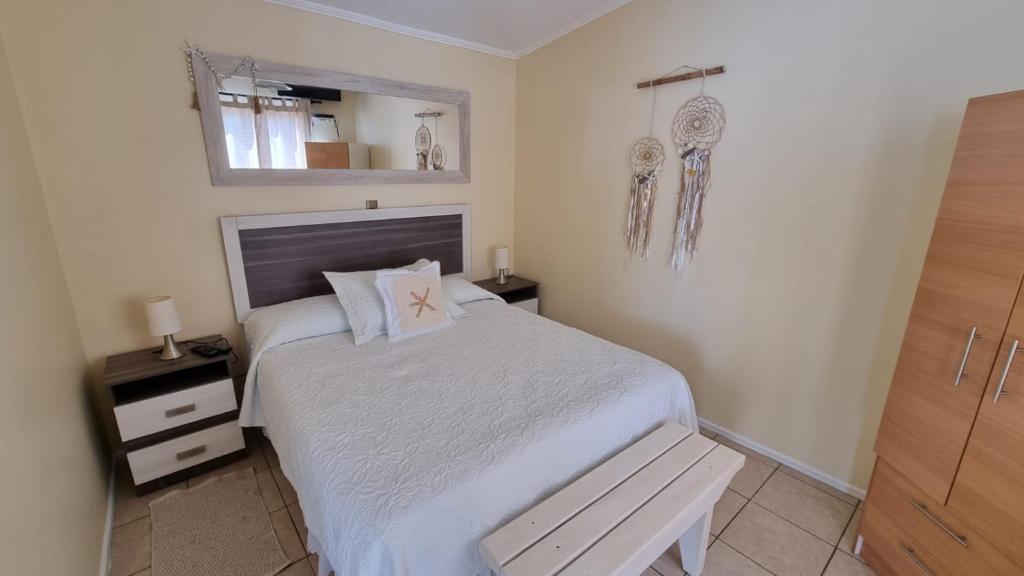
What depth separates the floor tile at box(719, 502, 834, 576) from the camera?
164 centimetres

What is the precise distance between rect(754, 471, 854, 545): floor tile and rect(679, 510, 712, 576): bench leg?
59cm

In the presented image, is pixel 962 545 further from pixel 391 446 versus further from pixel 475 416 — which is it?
pixel 391 446

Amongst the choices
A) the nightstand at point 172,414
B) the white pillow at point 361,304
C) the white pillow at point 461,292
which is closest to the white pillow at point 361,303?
the white pillow at point 361,304

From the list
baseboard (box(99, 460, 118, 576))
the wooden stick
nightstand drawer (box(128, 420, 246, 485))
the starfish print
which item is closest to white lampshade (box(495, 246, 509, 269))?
the starfish print

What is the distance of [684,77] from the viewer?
2.25 metres

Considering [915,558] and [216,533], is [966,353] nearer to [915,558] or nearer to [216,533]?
[915,558]

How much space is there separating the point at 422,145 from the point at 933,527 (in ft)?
10.5

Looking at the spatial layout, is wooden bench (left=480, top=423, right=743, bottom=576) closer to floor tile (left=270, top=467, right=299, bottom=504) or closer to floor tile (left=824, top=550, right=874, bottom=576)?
floor tile (left=824, top=550, right=874, bottom=576)

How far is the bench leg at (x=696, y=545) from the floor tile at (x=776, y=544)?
26cm

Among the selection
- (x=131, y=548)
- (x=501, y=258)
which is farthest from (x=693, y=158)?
(x=131, y=548)

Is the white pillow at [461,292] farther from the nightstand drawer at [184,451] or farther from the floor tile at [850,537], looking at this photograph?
the floor tile at [850,537]

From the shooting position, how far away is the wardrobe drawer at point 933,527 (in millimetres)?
1250

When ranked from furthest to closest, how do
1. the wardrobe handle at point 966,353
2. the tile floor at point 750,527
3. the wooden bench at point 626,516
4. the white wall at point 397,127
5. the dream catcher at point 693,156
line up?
the white wall at point 397,127
the dream catcher at point 693,156
the tile floor at point 750,527
the wardrobe handle at point 966,353
the wooden bench at point 626,516

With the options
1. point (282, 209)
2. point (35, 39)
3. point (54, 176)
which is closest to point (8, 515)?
point (54, 176)
